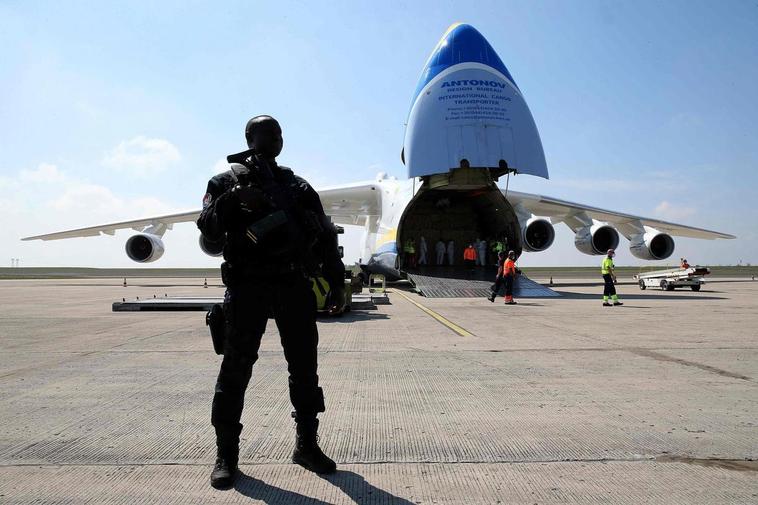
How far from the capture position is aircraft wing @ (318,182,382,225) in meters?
22.8

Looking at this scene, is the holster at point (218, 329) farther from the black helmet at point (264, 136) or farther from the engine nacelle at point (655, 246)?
the engine nacelle at point (655, 246)

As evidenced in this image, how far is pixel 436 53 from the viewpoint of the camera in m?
A: 16.5

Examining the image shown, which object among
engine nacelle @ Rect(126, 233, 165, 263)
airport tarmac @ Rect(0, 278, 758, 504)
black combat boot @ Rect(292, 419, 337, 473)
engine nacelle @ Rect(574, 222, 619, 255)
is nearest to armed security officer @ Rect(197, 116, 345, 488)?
black combat boot @ Rect(292, 419, 337, 473)

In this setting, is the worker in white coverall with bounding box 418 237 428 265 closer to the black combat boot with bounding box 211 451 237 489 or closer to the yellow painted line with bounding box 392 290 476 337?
the yellow painted line with bounding box 392 290 476 337

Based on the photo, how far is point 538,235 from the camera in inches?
826

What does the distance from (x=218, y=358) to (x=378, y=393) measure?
218 centimetres

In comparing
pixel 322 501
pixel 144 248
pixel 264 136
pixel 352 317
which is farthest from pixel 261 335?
pixel 144 248

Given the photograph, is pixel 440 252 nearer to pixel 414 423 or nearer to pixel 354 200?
pixel 354 200

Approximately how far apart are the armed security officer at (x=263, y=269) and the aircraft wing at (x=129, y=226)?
20140 mm

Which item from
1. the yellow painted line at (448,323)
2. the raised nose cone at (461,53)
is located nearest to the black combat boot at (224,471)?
the yellow painted line at (448,323)

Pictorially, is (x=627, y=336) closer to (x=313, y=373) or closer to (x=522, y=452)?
(x=522, y=452)

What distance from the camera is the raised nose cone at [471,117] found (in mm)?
15688

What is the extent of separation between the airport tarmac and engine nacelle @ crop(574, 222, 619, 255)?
14945 millimetres

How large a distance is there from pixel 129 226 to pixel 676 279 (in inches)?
824
